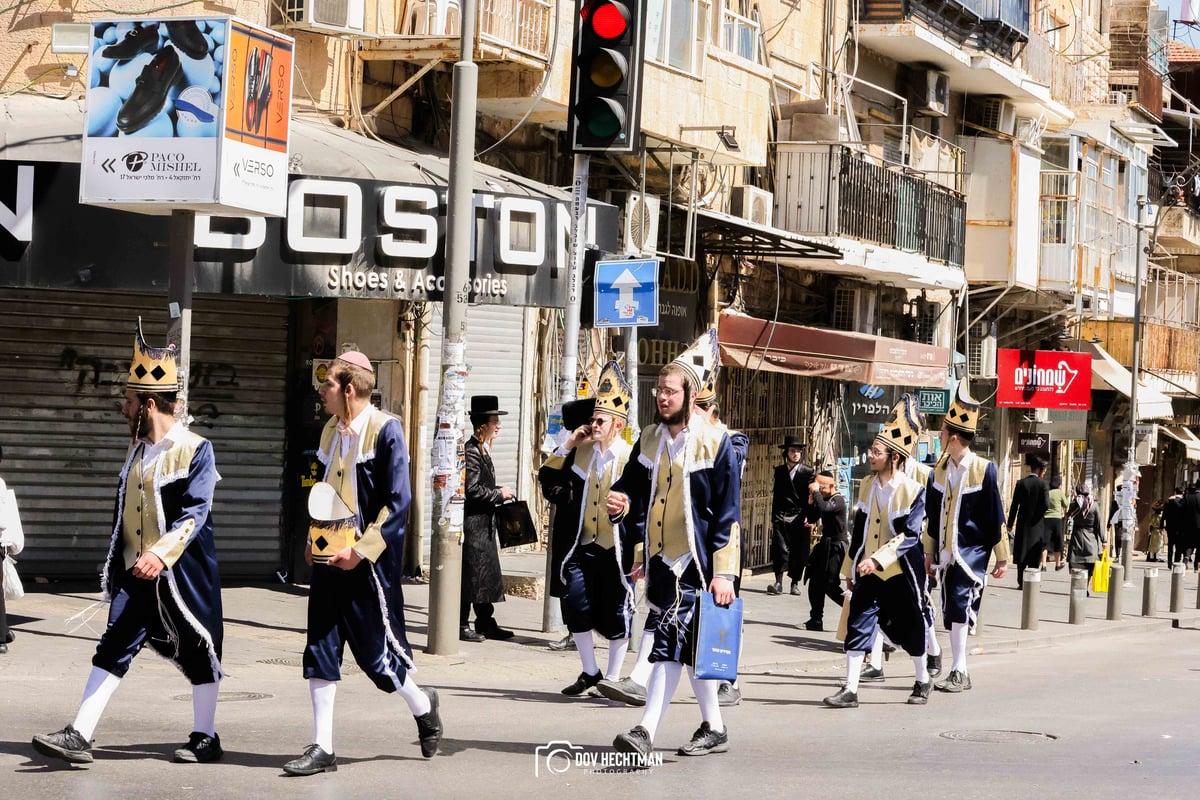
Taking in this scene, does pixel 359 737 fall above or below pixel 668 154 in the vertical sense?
below

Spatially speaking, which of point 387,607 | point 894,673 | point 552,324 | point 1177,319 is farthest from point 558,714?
point 1177,319

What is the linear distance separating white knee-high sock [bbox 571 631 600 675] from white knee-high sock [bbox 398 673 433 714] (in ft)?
8.67

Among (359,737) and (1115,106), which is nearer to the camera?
(359,737)

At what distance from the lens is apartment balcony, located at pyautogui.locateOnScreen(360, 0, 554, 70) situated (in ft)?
53.7

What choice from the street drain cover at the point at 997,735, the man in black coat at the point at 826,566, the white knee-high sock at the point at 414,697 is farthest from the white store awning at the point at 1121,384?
the white knee-high sock at the point at 414,697

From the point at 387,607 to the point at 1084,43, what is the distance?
3566 centimetres

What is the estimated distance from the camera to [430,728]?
27.5 feet

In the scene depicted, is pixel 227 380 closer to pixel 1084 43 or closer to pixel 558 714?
pixel 558 714

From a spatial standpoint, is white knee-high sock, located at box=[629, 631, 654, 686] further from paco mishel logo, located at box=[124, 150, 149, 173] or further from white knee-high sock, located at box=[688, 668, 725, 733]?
paco mishel logo, located at box=[124, 150, 149, 173]

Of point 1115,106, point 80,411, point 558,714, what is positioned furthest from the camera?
point 1115,106

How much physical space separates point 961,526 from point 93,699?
690cm

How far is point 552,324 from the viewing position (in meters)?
20.0

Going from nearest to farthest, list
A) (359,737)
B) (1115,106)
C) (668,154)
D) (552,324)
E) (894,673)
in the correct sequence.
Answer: (359,737) < (894,673) < (552,324) < (668,154) < (1115,106)

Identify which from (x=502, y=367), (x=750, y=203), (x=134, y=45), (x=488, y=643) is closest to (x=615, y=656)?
(x=488, y=643)
